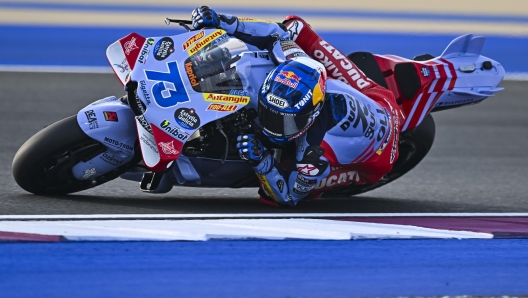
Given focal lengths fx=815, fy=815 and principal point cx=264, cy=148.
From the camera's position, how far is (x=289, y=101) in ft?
14.7

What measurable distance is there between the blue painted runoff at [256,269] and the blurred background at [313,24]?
7759mm

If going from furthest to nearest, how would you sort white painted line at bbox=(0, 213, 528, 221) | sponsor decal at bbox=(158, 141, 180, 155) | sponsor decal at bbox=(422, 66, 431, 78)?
sponsor decal at bbox=(422, 66, 431, 78)
white painted line at bbox=(0, 213, 528, 221)
sponsor decal at bbox=(158, 141, 180, 155)

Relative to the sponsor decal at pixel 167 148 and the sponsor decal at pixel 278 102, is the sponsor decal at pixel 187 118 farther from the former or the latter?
the sponsor decal at pixel 278 102

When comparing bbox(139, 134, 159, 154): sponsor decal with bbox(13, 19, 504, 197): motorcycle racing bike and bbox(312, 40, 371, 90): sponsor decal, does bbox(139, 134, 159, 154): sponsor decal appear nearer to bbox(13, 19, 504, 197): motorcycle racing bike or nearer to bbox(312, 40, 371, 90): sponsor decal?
bbox(13, 19, 504, 197): motorcycle racing bike

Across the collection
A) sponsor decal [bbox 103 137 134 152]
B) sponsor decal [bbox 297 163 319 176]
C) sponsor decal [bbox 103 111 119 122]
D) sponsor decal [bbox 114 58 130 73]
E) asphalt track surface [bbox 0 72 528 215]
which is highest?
sponsor decal [bbox 114 58 130 73]

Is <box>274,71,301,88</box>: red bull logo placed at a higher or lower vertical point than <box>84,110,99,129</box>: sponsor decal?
higher

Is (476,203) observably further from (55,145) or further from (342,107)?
(55,145)

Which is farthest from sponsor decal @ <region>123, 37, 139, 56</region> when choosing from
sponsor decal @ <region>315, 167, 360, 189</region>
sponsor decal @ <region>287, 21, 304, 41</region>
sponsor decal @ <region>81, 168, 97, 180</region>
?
sponsor decal @ <region>315, 167, 360, 189</region>

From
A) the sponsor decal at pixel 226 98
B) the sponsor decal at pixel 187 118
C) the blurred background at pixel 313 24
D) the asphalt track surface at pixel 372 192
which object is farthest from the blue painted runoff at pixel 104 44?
the sponsor decal at pixel 187 118

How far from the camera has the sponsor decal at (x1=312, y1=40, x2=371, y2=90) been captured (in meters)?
5.32

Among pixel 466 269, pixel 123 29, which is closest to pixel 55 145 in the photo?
pixel 466 269

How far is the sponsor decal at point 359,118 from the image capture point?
4855 millimetres

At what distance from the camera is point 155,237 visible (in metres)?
4.14

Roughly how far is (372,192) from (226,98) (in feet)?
7.10
